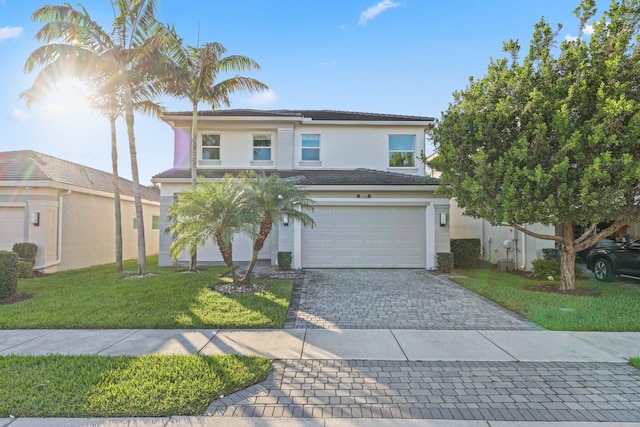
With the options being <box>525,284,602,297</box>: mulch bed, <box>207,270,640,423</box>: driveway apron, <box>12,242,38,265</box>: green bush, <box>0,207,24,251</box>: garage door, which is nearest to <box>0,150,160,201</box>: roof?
<box>0,207,24,251</box>: garage door

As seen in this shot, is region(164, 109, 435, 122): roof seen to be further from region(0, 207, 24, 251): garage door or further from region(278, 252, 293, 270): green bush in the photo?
region(0, 207, 24, 251): garage door

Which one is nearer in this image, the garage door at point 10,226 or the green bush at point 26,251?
the green bush at point 26,251

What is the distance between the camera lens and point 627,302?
7453 millimetres

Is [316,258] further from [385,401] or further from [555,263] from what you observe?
[385,401]

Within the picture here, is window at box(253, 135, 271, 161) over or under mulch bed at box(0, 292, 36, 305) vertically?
over

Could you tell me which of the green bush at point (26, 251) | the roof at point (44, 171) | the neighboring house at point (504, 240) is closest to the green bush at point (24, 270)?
the green bush at point (26, 251)

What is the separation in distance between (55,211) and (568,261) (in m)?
17.0

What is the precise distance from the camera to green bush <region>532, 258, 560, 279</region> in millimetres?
10516

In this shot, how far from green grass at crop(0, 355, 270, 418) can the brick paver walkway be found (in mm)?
300

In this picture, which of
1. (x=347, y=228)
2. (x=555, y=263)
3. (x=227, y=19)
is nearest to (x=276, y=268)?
(x=347, y=228)

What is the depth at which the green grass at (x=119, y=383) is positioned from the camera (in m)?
3.26

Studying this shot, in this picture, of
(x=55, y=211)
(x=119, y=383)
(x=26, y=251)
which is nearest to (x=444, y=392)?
(x=119, y=383)

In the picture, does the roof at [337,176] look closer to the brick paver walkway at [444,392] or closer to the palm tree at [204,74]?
the palm tree at [204,74]

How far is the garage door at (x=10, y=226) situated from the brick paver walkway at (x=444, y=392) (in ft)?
43.6
